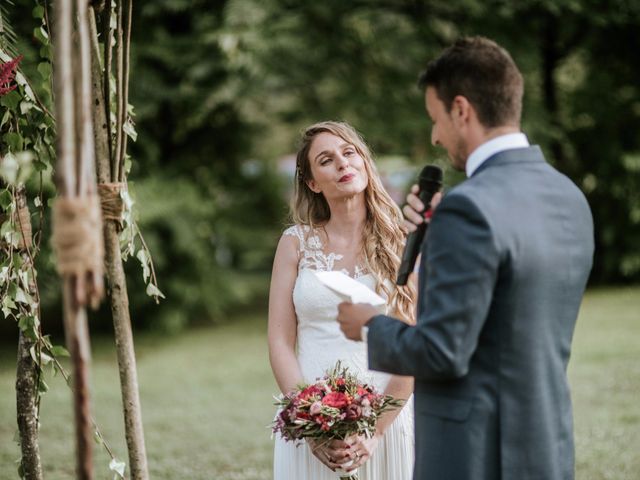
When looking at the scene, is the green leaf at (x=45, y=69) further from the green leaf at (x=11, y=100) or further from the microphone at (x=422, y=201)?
the microphone at (x=422, y=201)

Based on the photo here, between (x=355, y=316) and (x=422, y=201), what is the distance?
1.33 ft

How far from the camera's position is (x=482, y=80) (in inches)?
82.5

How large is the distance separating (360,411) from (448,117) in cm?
110

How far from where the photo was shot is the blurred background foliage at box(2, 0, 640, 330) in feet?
34.4

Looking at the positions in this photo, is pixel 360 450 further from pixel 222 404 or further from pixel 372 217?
pixel 222 404

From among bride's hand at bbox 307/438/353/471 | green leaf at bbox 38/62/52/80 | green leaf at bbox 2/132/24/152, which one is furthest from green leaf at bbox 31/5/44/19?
bride's hand at bbox 307/438/353/471

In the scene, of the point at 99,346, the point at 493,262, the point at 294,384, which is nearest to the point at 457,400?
the point at 493,262

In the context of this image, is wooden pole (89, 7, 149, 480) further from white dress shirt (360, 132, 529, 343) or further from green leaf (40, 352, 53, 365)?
white dress shirt (360, 132, 529, 343)

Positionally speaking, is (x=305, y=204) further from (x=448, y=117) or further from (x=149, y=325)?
(x=149, y=325)

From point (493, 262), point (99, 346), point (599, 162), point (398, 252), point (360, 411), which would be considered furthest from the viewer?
point (599, 162)

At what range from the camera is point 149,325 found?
438 inches

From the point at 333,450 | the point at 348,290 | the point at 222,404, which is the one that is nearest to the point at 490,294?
the point at 348,290

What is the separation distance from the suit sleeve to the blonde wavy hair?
1242 millimetres

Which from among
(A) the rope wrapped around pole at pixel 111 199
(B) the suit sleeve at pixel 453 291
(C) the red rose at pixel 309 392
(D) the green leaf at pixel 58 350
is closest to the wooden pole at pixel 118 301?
(A) the rope wrapped around pole at pixel 111 199
